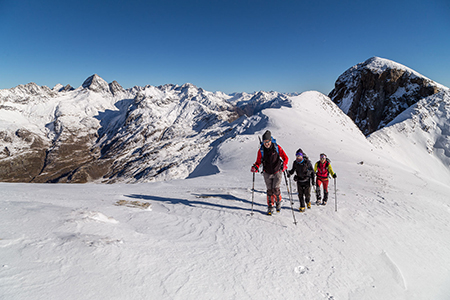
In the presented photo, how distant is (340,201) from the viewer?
10078 mm

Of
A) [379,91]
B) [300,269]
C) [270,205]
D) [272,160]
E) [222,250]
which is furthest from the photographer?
[379,91]

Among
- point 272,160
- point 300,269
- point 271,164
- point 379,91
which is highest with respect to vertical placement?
point 379,91

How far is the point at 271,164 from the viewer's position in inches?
316

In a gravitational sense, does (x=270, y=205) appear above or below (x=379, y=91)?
below

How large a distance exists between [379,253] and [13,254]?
8870 mm

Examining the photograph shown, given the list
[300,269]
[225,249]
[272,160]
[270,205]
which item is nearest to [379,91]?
[272,160]

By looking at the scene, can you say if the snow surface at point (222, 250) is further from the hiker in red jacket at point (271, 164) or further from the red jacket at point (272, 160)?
the red jacket at point (272, 160)

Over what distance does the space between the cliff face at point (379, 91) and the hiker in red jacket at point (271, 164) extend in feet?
343

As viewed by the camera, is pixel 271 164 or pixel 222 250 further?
pixel 271 164

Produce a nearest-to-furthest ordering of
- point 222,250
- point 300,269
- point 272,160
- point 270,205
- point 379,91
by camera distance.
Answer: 1. point 300,269
2. point 222,250
3. point 272,160
4. point 270,205
5. point 379,91

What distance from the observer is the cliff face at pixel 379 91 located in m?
90.4

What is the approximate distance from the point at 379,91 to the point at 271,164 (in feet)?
389

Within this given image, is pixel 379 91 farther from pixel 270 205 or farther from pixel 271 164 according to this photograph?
pixel 270 205

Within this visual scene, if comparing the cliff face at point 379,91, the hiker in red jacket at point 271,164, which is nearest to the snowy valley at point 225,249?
the hiker in red jacket at point 271,164
